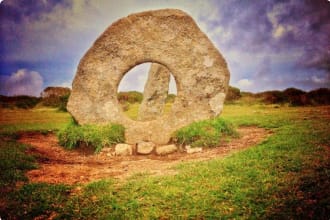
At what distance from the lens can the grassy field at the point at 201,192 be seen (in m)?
3.79

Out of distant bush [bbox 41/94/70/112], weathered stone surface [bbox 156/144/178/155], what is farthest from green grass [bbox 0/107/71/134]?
weathered stone surface [bbox 156/144/178/155]

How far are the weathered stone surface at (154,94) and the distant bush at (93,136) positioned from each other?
4.20 m

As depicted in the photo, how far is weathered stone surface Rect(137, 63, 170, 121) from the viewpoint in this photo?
12305mm

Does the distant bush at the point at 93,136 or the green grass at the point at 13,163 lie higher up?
the distant bush at the point at 93,136

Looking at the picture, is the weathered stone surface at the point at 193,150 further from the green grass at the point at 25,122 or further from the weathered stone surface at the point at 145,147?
the green grass at the point at 25,122

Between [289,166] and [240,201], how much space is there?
61.1 inches

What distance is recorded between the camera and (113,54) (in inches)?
331

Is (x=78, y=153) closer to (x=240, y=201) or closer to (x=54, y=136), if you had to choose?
(x=54, y=136)

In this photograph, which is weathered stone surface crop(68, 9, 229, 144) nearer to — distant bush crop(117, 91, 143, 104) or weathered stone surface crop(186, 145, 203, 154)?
weathered stone surface crop(186, 145, 203, 154)

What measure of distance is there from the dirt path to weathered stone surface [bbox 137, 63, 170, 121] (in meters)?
4.54

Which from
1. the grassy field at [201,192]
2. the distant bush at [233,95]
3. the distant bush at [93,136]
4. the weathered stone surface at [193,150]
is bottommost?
the grassy field at [201,192]

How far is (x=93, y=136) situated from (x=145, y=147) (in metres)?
Answer: 1.44

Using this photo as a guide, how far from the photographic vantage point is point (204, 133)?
7.68 m

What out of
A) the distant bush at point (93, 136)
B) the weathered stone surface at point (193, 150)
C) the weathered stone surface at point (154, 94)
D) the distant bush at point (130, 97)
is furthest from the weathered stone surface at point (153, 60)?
the distant bush at point (130, 97)
